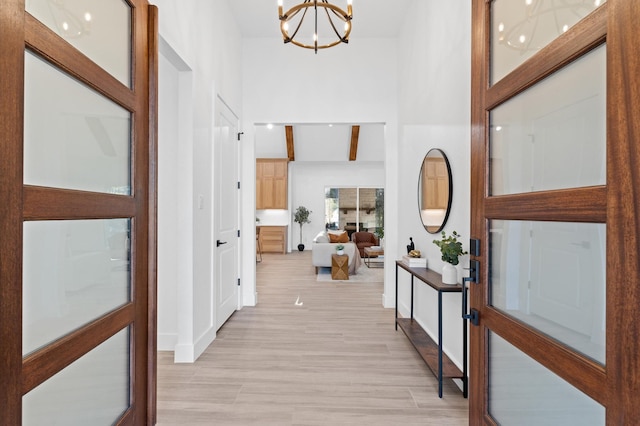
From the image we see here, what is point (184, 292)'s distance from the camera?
2842 mm

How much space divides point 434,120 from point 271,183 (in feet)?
23.8

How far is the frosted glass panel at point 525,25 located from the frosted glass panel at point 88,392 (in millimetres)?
1997

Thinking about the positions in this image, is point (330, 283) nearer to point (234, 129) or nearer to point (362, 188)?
point (234, 129)

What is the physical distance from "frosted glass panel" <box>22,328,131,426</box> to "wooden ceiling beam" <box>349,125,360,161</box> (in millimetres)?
7700

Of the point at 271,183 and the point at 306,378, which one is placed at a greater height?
the point at 271,183

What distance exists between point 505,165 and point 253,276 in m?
3.66

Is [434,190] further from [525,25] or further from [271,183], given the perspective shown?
[271,183]

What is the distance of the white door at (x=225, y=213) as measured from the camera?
3502 millimetres

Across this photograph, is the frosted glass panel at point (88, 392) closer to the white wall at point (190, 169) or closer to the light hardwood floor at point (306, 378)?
the light hardwood floor at point (306, 378)

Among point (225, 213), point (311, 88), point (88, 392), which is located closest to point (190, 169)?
point (225, 213)

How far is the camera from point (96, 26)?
1.40m

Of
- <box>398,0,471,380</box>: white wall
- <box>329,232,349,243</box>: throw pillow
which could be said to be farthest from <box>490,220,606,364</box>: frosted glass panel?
<box>329,232,349,243</box>: throw pillow

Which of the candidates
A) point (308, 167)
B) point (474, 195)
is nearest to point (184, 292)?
point (474, 195)

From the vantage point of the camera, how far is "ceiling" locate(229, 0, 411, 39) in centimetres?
383
